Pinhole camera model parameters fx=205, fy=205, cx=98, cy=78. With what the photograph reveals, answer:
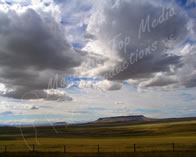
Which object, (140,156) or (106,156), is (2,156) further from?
(140,156)

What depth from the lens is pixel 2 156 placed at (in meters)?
31.4

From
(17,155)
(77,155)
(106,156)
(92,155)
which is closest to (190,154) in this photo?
(106,156)

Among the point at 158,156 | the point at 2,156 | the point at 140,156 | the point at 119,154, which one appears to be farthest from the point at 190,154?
the point at 2,156

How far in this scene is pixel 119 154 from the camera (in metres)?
30.0

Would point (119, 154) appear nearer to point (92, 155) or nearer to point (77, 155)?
point (92, 155)

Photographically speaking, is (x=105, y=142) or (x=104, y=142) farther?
(x=104, y=142)

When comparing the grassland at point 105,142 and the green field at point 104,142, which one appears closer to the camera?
the grassland at point 105,142

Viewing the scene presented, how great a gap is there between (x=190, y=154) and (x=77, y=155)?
1601cm

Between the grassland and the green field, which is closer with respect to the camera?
the grassland

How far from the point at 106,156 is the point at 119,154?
196 cm

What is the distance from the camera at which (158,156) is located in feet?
93.1

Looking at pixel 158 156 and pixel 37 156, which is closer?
pixel 158 156

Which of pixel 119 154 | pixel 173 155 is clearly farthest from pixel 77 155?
pixel 173 155

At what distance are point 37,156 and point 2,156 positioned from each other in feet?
18.6
